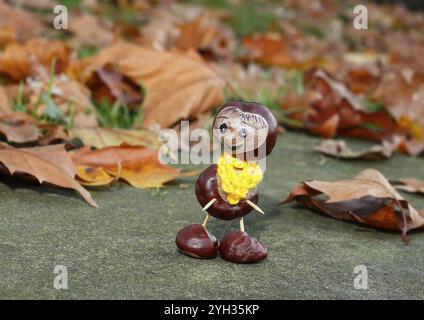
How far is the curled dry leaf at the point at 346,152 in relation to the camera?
2.55 meters

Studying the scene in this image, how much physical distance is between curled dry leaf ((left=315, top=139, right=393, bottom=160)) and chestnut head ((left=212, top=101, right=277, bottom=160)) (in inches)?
43.4

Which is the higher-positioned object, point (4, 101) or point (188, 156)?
point (4, 101)

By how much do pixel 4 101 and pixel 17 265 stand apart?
1.08 m

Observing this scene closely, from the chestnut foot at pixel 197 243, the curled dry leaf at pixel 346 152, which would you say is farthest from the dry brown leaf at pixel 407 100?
the chestnut foot at pixel 197 243

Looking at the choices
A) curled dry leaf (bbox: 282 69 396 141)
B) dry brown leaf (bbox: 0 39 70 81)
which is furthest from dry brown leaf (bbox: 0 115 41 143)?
curled dry leaf (bbox: 282 69 396 141)

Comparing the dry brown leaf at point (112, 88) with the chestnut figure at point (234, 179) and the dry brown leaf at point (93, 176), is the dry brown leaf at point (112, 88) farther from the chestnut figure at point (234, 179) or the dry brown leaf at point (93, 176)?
the chestnut figure at point (234, 179)

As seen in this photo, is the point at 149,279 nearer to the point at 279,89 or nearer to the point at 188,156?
the point at 188,156

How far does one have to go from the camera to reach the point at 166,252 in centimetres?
154

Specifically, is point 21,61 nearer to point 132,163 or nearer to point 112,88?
point 112,88

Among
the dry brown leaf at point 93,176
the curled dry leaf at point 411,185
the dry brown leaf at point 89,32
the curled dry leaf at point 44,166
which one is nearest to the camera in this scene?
the curled dry leaf at point 44,166

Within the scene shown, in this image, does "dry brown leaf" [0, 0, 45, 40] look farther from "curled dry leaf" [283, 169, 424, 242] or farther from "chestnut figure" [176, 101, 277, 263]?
"chestnut figure" [176, 101, 277, 263]

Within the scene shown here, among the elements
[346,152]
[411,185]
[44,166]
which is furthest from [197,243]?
[346,152]
